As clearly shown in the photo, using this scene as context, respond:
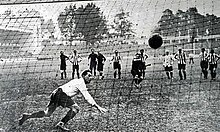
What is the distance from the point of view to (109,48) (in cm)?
443

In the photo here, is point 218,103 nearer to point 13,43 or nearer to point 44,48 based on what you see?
point 44,48

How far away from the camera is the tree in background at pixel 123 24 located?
12.0 feet

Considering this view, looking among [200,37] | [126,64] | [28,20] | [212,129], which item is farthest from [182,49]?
[28,20]

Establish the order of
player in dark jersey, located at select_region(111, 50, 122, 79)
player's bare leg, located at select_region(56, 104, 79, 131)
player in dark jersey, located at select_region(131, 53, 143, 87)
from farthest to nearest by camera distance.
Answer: player in dark jersey, located at select_region(111, 50, 122, 79) → player in dark jersey, located at select_region(131, 53, 143, 87) → player's bare leg, located at select_region(56, 104, 79, 131)

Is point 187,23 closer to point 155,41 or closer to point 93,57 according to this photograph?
point 155,41

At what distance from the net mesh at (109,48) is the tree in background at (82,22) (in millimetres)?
15

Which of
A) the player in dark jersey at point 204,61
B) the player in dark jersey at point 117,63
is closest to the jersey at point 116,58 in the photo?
the player in dark jersey at point 117,63

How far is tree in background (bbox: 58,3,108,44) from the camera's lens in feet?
12.7

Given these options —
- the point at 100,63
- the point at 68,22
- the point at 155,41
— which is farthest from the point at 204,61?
the point at 68,22

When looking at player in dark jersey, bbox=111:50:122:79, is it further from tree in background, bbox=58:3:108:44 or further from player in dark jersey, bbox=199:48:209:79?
player in dark jersey, bbox=199:48:209:79

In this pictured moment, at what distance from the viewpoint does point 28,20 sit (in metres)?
3.95

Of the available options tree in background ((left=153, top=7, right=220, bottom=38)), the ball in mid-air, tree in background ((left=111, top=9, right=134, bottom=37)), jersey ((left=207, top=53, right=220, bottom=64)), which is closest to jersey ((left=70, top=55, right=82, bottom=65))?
tree in background ((left=111, top=9, right=134, bottom=37))

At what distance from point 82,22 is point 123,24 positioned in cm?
76

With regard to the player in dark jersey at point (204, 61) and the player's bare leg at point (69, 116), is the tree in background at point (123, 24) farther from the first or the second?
the player's bare leg at point (69, 116)
